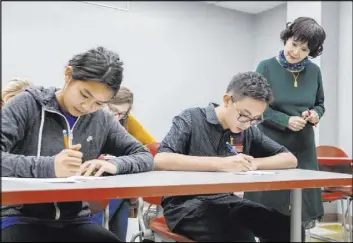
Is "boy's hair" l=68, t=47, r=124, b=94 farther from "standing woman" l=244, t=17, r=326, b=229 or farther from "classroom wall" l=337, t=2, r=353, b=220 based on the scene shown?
"classroom wall" l=337, t=2, r=353, b=220

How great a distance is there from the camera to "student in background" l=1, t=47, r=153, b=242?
3.43 ft

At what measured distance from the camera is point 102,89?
4.03ft

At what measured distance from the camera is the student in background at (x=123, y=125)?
6.25 feet

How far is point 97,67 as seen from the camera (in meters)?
1.22

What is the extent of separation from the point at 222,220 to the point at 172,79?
135 inches

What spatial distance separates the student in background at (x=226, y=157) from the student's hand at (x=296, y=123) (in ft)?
0.51

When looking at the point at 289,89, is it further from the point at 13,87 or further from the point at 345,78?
the point at 345,78

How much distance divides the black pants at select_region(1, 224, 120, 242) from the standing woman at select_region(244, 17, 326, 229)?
833 mm

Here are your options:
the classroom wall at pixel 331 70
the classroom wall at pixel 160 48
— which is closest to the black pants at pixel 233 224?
the classroom wall at pixel 160 48

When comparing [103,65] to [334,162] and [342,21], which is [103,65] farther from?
[342,21]

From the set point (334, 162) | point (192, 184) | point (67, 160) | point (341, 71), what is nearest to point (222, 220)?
point (192, 184)

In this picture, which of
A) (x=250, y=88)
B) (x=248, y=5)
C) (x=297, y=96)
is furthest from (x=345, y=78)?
(x=250, y=88)

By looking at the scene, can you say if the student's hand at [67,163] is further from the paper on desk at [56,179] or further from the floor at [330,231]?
the floor at [330,231]

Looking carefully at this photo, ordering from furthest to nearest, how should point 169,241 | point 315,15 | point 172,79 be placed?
1. point 172,79
2. point 315,15
3. point 169,241
